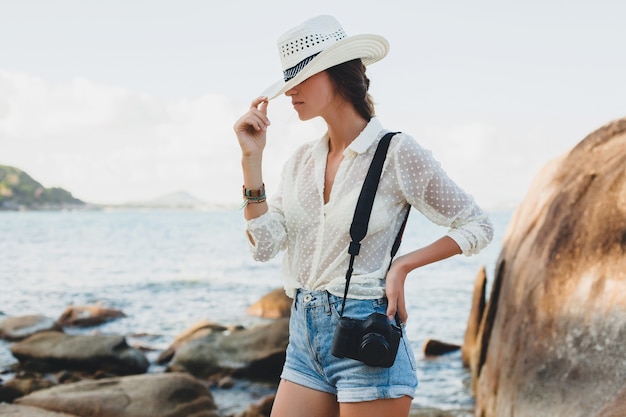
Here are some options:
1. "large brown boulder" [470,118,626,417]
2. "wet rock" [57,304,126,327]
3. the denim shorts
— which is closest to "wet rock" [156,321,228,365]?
"wet rock" [57,304,126,327]

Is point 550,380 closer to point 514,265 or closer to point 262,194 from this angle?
point 514,265

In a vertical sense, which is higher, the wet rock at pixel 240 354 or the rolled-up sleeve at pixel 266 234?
the rolled-up sleeve at pixel 266 234

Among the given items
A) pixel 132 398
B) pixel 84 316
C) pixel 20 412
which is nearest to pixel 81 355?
pixel 132 398

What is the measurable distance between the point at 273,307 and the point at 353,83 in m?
14.7

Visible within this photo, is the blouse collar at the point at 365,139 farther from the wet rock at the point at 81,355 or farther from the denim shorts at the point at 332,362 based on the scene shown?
the wet rock at the point at 81,355

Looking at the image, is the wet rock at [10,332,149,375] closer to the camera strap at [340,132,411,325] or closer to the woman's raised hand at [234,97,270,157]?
the woman's raised hand at [234,97,270,157]

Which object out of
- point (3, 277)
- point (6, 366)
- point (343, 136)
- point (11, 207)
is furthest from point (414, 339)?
point (11, 207)

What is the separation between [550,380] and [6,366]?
9.57 meters

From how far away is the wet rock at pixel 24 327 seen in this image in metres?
13.8

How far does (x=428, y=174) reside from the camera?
2.45m

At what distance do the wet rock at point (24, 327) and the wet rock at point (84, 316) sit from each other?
5.47 ft

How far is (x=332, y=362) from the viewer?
244 cm

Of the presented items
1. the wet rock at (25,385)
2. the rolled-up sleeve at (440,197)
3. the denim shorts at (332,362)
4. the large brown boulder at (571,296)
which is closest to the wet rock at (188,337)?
the wet rock at (25,385)

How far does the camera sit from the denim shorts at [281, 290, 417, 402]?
235 centimetres
